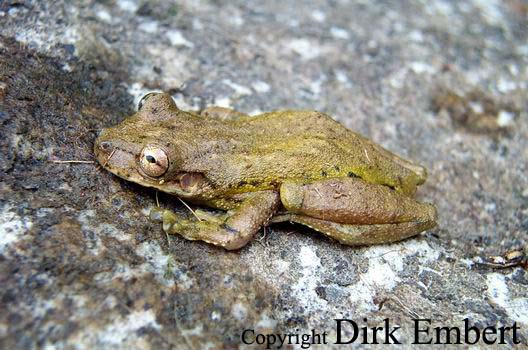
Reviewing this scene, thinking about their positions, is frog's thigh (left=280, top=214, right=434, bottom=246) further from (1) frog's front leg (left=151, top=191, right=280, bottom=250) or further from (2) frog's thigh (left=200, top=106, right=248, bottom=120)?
(2) frog's thigh (left=200, top=106, right=248, bottom=120)

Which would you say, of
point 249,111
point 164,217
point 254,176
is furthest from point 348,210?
point 249,111

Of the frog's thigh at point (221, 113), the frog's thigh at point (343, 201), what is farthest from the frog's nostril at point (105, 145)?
the frog's thigh at point (343, 201)

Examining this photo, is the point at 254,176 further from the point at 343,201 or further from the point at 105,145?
the point at 105,145

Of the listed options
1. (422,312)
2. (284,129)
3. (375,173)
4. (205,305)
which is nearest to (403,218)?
(375,173)

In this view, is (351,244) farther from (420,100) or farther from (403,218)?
(420,100)

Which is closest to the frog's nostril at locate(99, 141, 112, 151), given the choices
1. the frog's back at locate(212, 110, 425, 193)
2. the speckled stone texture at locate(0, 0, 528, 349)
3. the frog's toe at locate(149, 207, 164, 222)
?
the speckled stone texture at locate(0, 0, 528, 349)

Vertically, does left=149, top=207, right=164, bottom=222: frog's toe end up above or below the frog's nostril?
below

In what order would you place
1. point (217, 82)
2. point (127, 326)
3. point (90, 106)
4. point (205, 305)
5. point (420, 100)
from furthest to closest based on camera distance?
1. point (420, 100)
2. point (217, 82)
3. point (90, 106)
4. point (205, 305)
5. point (127, 326)
